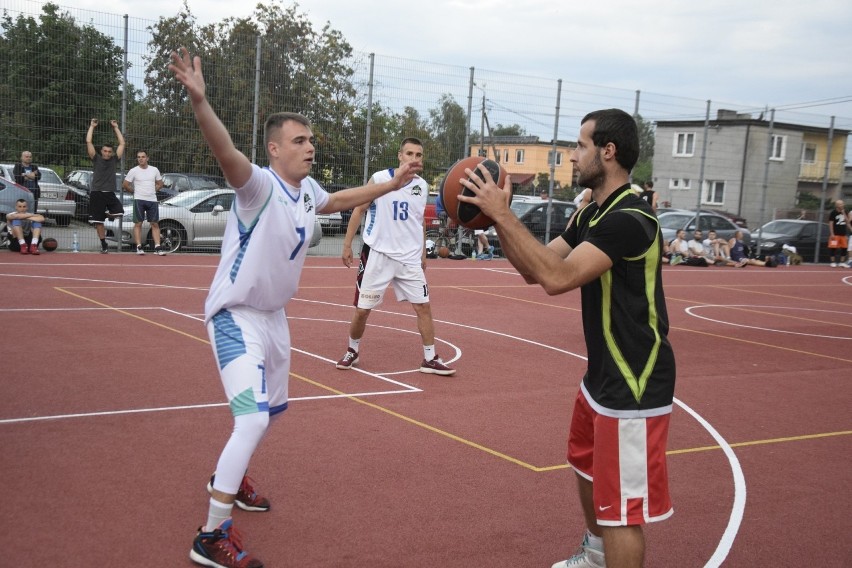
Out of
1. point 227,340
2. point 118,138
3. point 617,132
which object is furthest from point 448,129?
point 617,132

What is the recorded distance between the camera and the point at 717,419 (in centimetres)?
720

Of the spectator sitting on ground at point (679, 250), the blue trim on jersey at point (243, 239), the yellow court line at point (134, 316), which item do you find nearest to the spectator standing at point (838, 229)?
the spectator sitting on ground at point (679, 250)

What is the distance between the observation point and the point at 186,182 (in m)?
18.2

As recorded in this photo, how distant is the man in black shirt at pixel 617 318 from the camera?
127 inches

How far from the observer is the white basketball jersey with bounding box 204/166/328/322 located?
419 cm

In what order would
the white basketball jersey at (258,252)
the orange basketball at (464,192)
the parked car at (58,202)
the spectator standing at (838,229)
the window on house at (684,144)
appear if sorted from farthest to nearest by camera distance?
1. the window on house at (684,144)
2. the spectator standing at (838,229)
3. the parked car at (58,202)
4. the white basketball jersey at (258,252)
5. the orange basketball at (464,192)

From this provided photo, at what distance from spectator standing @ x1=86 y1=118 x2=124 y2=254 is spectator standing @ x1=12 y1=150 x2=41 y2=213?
3.43 ft

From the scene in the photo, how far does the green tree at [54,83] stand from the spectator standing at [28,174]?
0.19 m

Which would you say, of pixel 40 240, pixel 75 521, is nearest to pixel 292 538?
pixel 75 521

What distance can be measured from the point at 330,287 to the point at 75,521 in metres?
10.3

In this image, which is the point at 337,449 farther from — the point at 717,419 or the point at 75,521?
the point at 717,419

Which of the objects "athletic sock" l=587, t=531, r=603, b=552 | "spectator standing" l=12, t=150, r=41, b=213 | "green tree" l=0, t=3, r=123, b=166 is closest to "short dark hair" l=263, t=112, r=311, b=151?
"athletic sock" l=587, t=531, r=603, b=552

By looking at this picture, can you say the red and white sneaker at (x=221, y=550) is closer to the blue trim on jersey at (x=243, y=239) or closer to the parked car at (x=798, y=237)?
the blue trim on jersey at (x=243, y=239)

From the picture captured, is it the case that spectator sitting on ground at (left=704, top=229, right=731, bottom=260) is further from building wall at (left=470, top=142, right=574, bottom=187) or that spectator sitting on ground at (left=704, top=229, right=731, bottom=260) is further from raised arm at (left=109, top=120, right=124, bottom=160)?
raised arm at (left=109, top=120, right=124, bottom=160)
